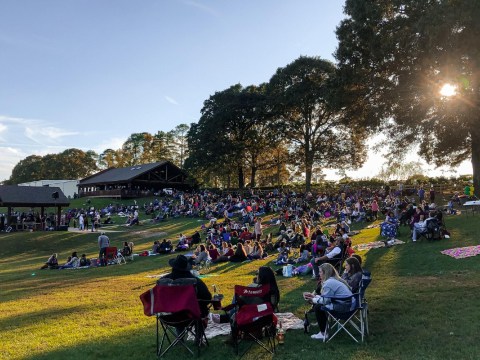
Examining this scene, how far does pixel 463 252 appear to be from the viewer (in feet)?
46.7

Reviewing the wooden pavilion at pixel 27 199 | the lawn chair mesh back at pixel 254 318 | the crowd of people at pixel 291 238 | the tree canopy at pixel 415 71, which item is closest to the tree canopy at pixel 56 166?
the crowd of people at pixel 291 238

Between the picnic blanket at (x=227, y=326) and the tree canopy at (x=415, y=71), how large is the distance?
21.2 metres

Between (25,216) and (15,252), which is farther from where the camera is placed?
(25,216)

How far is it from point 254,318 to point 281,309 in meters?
3.06

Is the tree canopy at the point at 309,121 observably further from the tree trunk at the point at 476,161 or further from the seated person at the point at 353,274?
the seated person at the point at 353,274

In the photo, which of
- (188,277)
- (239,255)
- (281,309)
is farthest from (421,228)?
(188,277)

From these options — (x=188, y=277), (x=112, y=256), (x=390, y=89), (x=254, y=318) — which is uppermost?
(x=390, y=89)

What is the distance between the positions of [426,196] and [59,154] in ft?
304

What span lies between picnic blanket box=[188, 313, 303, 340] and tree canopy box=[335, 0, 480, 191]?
69.5 ft

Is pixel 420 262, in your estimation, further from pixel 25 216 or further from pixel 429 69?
pixel 25 216

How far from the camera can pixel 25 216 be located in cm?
3672

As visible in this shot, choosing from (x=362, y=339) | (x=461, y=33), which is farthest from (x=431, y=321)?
(x=461, y=33)

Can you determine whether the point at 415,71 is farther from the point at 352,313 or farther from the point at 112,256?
the point at 352,313

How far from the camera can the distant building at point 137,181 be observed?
5903 cm
